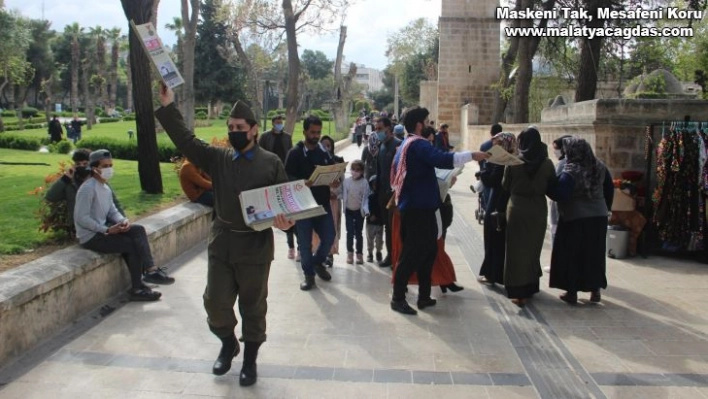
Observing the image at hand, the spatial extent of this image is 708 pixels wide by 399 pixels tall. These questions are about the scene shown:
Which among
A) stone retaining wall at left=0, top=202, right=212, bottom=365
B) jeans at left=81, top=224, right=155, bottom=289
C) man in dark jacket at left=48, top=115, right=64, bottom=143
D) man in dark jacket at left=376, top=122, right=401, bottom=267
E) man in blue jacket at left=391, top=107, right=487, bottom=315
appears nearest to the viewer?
stone retaining wall at left=0, top=202, right=212, bottom=365

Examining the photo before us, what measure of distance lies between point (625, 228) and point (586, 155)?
8.25 ft

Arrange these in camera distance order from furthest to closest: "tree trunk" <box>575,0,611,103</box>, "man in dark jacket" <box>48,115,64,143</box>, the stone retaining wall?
"man in dark jacket" <box>48,115,64,143</box> → "tree trunk" <box>575,0,611,103</box> → the stone retaining wall

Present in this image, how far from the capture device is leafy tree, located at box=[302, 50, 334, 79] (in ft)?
345

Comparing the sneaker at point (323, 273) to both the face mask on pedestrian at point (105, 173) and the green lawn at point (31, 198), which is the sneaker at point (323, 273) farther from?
the green lawn at point (31, 198)

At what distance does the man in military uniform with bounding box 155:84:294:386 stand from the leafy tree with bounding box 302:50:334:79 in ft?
333

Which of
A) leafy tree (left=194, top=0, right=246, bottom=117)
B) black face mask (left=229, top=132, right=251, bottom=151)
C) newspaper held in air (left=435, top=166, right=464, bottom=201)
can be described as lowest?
newspaper held in air (left=435, top=166, right=464, bottom=201)

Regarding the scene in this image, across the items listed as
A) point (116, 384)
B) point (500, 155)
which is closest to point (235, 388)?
point (116, 384)

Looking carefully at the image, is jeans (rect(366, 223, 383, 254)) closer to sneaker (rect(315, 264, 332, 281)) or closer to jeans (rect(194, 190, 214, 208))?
sneaker (rect(315, 264, 332, 281))

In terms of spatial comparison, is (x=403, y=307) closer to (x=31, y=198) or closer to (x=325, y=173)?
(x=325, y=173)

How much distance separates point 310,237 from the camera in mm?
6617

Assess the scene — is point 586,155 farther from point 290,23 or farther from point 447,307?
point 290,23

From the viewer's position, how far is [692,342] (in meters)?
4.99

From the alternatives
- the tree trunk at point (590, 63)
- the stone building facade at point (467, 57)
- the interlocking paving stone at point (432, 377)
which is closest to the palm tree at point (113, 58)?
the stone building facade at point (467, 57)

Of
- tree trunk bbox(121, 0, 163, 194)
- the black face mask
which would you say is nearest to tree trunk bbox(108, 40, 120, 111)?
tree trunk bbox(121, 0, 163, 194)
